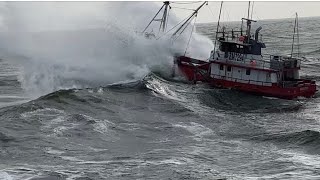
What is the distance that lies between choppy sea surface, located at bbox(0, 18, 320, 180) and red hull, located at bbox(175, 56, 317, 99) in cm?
92

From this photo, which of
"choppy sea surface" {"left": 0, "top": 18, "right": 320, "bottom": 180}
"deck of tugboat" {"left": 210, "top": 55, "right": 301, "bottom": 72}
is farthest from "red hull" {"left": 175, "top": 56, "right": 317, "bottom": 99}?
"deck of tugboat" {"left": 210, "top": 55, "right": 301, "bottom": 72}

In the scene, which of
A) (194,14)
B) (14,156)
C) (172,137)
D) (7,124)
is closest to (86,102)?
(7,124)

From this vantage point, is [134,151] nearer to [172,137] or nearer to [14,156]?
[172,137]

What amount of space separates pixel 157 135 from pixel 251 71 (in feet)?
67.2

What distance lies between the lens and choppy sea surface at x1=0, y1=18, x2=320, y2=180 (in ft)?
71.3

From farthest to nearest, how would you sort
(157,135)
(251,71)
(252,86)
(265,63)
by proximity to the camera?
(251,71) < (265,63) < (252,86) < (157,135)

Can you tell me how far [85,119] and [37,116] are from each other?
328cm

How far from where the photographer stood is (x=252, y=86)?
45750 millimetres

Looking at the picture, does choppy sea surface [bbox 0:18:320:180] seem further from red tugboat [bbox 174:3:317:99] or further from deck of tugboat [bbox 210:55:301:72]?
deck of tugboat [bbox 210:55:301:72]

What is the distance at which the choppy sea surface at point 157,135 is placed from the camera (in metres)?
21.7

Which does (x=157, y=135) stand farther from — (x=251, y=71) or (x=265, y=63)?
(x=265, y=63)

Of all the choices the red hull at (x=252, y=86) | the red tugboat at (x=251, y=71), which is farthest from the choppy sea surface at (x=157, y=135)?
the red tugboat at (x=251, y=71)

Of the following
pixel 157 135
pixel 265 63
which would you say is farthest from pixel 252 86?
pixel 157 135

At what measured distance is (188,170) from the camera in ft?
71.1
